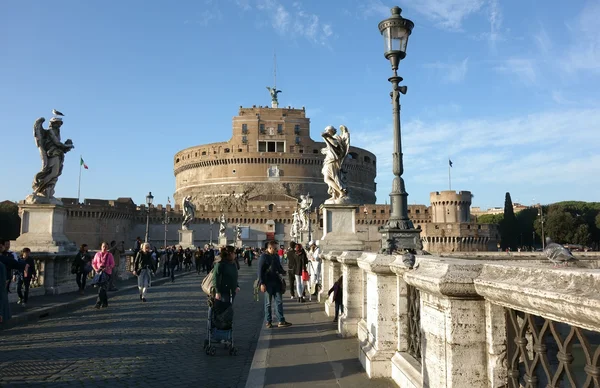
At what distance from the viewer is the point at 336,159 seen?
34.8 feet

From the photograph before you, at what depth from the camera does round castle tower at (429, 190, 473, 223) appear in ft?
220

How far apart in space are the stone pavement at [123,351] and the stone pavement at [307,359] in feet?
0.69

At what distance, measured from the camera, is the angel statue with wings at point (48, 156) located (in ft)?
37.1

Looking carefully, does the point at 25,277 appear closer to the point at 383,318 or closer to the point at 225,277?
the point at 225,277

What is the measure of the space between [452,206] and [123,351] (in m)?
65.8

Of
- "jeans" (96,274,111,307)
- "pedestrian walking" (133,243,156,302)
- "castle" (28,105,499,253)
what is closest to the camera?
"jeans" (96,274,111,307)

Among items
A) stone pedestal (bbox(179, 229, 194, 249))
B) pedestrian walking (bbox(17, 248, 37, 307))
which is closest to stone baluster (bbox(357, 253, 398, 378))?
pedestrian walking (bbox(17, 248, 37, 307))

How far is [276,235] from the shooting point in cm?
6350

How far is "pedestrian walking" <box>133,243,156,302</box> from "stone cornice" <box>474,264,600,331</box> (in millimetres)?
9912

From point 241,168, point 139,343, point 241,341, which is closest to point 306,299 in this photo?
point 241,341

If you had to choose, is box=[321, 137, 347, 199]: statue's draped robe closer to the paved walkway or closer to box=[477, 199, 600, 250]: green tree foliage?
the paved walkway

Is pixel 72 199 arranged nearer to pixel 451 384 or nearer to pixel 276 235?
pixel 276 235

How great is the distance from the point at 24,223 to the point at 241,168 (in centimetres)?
6438

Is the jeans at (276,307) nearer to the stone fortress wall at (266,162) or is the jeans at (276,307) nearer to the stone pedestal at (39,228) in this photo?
the stone pedestal at (39,228)
